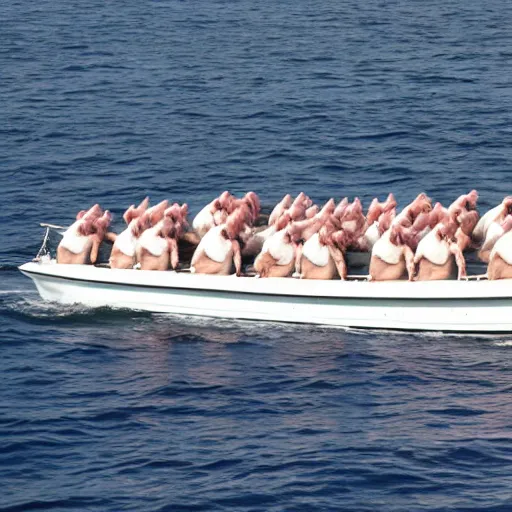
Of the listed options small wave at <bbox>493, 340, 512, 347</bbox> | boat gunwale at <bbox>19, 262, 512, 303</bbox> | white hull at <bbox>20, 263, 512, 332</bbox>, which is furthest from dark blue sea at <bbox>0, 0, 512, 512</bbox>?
boat gunwale at <bbox>19, 262, 512, 303</bbox>

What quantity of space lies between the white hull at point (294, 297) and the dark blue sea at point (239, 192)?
0.30m

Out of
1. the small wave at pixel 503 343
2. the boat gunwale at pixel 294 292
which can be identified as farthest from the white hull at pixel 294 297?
the small wave at pixel 503 343

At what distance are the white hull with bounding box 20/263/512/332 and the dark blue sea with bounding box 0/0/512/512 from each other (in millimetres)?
302

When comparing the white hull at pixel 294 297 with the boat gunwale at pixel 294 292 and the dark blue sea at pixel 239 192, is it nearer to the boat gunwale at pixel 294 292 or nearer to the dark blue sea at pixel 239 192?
the boat gunwale at pixel 294 292

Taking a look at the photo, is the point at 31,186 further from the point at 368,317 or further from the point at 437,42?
the point at 437,42

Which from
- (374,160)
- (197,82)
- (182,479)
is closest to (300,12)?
(197,82)

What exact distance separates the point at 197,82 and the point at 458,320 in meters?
28.7

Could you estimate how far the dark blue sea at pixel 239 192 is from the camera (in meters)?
26.4

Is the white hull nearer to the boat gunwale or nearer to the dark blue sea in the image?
the boat gunwale

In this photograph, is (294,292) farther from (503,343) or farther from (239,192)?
(239,192)

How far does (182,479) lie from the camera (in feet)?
86.1

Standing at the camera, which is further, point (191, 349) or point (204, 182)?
point (204, 182)

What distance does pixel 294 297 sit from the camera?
32.3m

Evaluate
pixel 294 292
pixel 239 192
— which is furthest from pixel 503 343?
pixel 239 192
